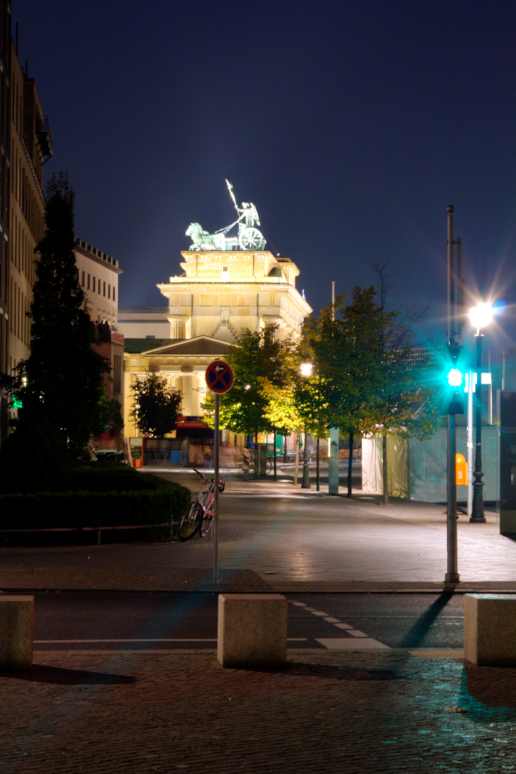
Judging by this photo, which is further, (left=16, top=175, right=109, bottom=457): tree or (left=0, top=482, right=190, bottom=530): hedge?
(left=16, top=175, right=109, bottom=457): tree

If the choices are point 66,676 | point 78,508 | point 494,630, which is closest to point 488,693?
point 494,630

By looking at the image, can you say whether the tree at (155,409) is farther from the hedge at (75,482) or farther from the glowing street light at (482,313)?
the hedge at (75,482)

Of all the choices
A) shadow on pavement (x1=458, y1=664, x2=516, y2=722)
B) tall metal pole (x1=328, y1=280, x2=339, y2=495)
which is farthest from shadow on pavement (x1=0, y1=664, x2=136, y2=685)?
tall metal pole (x1=328, y1=280, x2=339, y2=495)

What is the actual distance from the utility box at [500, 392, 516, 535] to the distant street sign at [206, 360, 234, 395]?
11.6 metres

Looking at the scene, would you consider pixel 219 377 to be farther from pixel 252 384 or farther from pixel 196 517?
pixel 252 384

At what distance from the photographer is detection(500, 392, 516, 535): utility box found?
30.5m

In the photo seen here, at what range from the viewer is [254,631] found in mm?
12062

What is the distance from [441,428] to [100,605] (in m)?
29.7

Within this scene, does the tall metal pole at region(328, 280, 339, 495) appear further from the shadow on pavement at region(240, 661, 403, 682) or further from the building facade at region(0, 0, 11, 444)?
the shadow on pavement at region(240, 661, 403, 682)

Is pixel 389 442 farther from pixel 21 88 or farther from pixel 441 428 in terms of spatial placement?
pixel 21 88

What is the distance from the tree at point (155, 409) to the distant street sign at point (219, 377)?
10046cm

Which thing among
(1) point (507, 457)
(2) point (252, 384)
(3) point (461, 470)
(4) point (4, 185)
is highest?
(4) point (4, 185)

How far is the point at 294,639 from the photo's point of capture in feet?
47.1

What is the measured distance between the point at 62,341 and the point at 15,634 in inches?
1595
